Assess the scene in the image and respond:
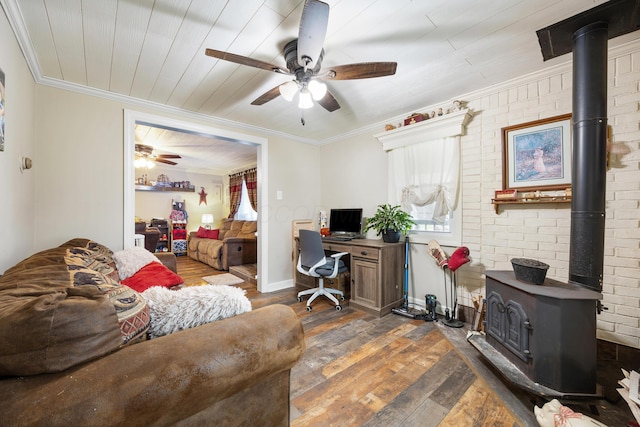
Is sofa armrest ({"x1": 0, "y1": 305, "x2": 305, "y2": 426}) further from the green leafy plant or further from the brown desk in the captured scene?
the green leafy plant

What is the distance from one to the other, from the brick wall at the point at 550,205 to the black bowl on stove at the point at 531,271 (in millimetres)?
726

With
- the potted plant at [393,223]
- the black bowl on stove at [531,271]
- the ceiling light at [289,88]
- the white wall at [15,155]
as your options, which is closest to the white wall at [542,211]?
the potted plant at [393,223]

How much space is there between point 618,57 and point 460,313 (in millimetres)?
2409

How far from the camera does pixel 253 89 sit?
246cm

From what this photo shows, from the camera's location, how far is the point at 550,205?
→ 213 centimetres

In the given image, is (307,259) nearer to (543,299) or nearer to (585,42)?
(543,299)

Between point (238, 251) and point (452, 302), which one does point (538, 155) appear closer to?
point (452, 302)

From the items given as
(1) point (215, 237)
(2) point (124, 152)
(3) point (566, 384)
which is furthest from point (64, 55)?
(1) point (215, 237)

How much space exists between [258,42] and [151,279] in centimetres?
195

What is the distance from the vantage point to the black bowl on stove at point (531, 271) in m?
1.58

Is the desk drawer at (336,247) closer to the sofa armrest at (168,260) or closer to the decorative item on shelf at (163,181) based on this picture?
the sofa armrest at (168,260)

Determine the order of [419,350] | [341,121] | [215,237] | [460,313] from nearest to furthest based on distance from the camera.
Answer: [419,350] → [460,313] → [341,121] → [215,237]

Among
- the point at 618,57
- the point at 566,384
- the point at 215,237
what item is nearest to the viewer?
the point at 566,384

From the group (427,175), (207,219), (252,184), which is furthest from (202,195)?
(427,175)
